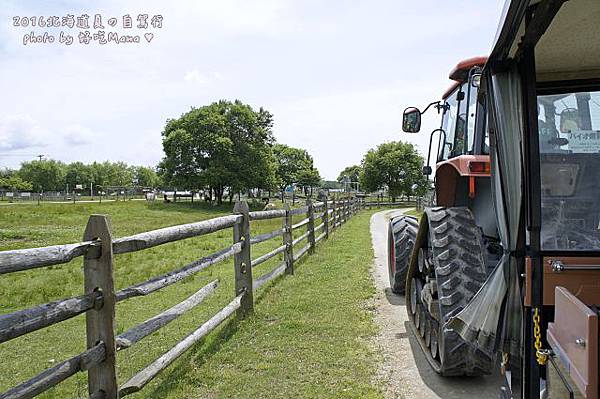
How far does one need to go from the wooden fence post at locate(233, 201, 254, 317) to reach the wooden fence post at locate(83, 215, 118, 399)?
2685 mm

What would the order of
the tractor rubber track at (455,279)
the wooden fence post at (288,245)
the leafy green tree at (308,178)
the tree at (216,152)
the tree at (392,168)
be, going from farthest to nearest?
the leafy green tree at (308,178), the tree at (392,168), the tree at (216,152), the wooden fence post at (288,245), the tractor rubber track at (455,279)

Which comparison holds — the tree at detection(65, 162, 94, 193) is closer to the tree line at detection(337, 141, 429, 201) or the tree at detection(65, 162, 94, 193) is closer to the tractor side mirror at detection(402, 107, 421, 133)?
the tree line at detection(337, 141, 429, 201)

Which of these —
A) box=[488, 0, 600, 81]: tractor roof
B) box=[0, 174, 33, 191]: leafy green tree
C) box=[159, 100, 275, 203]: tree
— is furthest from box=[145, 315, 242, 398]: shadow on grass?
box=[0, 174, 33, 191]: leafy green tree

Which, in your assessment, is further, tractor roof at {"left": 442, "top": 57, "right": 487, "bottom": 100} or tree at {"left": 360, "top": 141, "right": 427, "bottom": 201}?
A: tree at {"left": 360, "top": 141, "right": 427, "bottom": 201}

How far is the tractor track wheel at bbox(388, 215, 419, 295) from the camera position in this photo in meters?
6.79

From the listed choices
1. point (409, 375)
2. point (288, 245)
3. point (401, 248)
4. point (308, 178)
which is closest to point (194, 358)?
point (409, 375)

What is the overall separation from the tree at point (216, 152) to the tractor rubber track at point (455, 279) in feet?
128

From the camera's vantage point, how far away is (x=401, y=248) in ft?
22.3

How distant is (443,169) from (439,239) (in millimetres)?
1257

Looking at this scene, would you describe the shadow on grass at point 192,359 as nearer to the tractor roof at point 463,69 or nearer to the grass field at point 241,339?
the grass field at point 241,339

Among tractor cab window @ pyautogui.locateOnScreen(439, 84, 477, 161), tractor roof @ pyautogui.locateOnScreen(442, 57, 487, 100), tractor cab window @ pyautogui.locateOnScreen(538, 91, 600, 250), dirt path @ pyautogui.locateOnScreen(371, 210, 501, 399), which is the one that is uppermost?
tractor roof @ pyautogui.locateOnScreen(442, 57, 487, 100)

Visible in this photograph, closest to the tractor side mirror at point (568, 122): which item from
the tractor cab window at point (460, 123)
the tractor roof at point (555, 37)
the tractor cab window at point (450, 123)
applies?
the tractor roof at point (555, 37)

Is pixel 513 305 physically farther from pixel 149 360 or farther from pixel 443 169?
pixel 149 360

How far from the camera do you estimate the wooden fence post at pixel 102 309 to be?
10.1 ft
